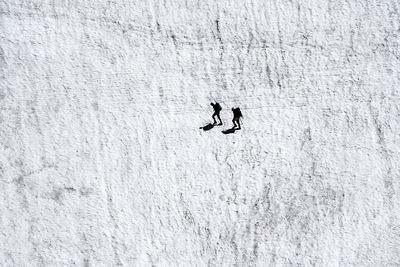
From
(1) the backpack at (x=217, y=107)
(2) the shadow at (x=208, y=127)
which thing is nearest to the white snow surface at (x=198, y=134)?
(2) the shadow at (x=208, y=127)

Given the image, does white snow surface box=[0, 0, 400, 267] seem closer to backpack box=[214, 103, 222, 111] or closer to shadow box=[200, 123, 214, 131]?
shadow box=[200, 123, 214, 131]

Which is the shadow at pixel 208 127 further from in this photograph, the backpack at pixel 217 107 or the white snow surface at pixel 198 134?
the backpack at pixel 217 107

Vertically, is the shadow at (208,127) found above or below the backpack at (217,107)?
below

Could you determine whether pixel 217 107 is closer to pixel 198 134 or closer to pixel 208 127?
pixel 208 127

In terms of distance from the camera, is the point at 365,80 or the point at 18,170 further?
the point at 365,80

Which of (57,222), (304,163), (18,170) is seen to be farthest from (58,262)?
(304,163)

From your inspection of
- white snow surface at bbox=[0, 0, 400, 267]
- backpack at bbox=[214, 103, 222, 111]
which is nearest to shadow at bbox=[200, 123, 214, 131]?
white snow surface at bbox=[0, 0, 400, 267]

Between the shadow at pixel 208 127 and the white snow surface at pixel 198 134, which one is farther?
the shadow at pixel 208 127

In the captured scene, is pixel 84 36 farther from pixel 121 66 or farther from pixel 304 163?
pixel 304 163
